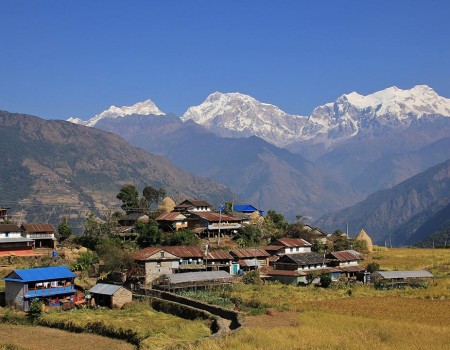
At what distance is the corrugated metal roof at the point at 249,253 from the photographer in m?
73.6

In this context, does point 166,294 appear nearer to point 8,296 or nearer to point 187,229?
point 8,296

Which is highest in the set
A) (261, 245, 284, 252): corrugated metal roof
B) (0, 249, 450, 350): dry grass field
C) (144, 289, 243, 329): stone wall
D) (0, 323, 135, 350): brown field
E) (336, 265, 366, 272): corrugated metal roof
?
(261, 245, 284, 252): corrugated metal roof

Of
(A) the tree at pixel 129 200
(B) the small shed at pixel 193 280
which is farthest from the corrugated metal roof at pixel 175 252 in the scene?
(A) the tree at pixel 129 200

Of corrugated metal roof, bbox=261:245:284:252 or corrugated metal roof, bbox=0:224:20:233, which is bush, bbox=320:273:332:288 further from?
corrugated metal roof, bbox=0:224:20:233

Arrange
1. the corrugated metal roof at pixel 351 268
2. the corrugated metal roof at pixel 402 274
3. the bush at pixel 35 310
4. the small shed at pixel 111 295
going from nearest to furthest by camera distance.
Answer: the bush at pixel 35 310 → the small shed at pixel 111 295 → the corrugated metal roof at pixel 402 274 → the corrugated metal roof at pixel 351 268

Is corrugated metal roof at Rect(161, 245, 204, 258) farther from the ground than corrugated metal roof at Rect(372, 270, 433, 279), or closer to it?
farther from the ground

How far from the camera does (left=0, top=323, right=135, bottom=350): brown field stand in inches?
1527

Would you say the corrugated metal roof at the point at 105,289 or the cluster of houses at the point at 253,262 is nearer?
the corrugated metal roof at the point at 105,289

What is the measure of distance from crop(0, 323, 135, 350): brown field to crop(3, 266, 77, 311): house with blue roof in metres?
7.17

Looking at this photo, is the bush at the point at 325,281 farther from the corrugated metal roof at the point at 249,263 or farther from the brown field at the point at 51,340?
the brown field at the point at 51,340

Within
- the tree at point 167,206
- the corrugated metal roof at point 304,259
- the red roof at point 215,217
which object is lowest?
the corrugated metal roof at point 304,259

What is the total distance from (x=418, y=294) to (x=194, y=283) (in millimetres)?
21847

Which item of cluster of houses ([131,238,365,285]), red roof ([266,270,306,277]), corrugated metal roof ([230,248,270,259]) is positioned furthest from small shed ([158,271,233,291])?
corrugated metal roof ([230,248,270,259])

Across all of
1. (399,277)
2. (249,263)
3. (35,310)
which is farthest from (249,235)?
(35,310)
